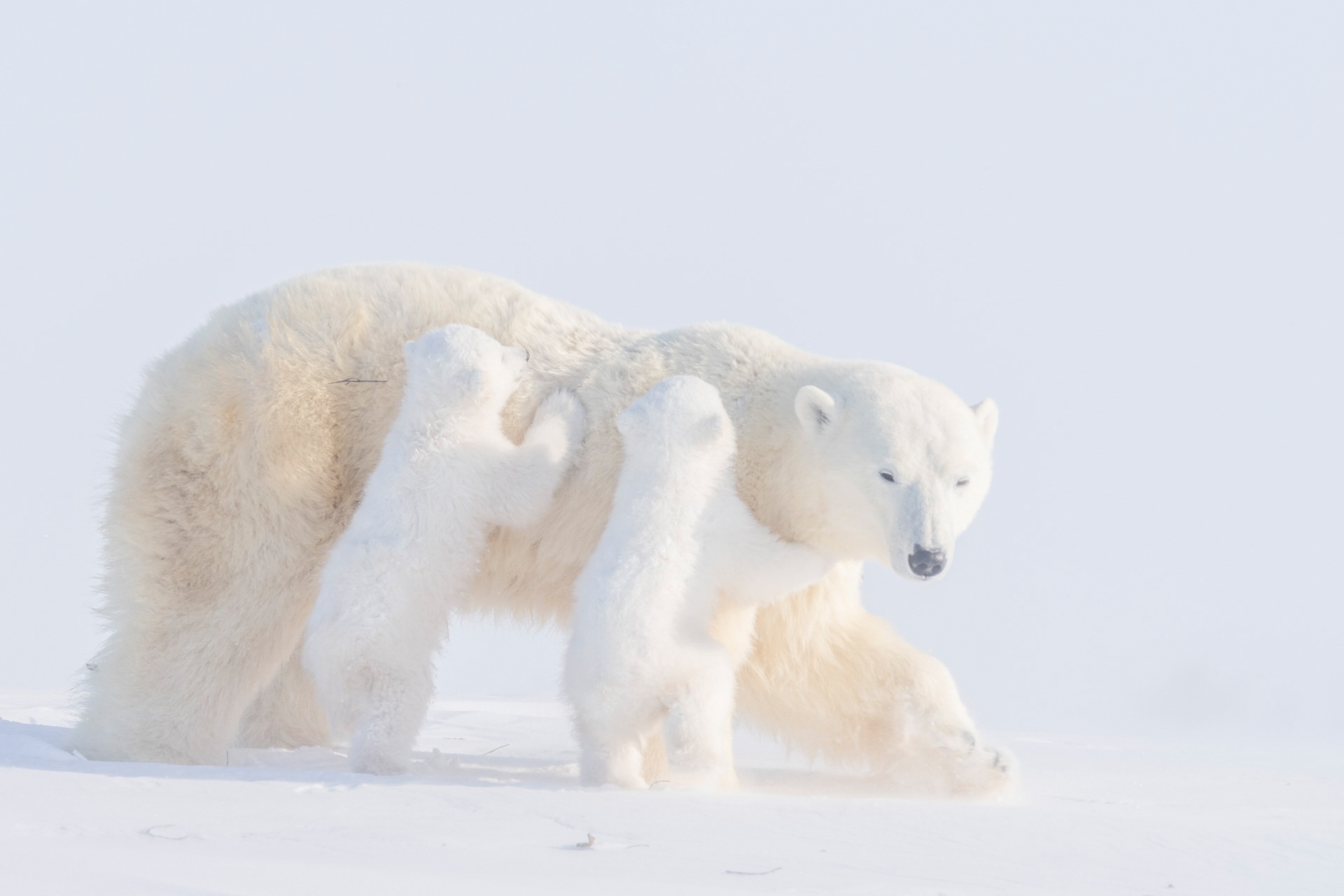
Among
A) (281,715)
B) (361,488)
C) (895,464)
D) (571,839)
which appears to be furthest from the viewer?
(281,715)

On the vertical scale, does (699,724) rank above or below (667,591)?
below

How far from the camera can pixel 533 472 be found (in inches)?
193

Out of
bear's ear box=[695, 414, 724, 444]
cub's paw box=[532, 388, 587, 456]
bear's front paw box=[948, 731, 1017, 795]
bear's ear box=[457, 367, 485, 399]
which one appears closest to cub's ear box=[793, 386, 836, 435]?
bear's ear box=[695, 414, 724, 444]

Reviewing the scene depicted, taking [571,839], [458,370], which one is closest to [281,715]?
[458,370]

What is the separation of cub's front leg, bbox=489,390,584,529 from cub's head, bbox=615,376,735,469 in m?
0.40

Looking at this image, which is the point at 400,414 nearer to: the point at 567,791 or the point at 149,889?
the point at 567,791

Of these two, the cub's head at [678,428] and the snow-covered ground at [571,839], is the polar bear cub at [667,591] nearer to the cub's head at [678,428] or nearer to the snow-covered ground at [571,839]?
the cub's head at [678,428]

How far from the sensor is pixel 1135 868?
3.37 m

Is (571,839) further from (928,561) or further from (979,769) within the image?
(979,769)

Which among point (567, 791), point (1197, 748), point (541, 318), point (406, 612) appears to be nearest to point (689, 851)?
point (567, 791)

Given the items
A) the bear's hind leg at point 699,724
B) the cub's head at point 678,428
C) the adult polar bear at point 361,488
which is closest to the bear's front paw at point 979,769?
the adult polar bear at point 361,488

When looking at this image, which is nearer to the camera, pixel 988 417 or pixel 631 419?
pixel 631 419

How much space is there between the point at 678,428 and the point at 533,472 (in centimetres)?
64

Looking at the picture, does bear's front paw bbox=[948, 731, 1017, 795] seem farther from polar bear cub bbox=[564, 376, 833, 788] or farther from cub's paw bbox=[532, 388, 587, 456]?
cub's paw bbox=[532, 388, 587, 456]
